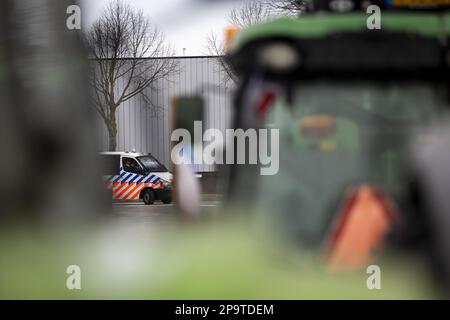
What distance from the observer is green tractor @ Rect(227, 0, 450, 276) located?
2.30 meters

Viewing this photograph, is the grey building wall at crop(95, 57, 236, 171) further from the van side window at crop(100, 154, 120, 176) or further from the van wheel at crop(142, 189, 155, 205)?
the van wheel at crop(142, 189, 155, 205)

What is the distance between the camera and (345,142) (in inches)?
92.1

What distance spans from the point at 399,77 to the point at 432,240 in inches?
22.0

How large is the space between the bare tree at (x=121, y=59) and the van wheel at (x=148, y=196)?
1.37 ft

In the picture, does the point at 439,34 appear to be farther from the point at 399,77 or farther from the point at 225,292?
the point at 225,292

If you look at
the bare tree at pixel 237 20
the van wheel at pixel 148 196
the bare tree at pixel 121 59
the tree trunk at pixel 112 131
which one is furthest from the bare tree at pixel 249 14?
the van wheel at pixel 148 196

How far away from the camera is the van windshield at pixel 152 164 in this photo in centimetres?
260

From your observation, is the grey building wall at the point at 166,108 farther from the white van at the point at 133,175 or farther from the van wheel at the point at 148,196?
the van wheel at the point at 148,196

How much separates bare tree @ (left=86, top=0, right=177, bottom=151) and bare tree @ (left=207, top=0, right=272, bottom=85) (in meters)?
0.17

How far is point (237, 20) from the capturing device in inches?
96.4

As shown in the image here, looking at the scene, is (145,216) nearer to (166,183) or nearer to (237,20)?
(166,183)

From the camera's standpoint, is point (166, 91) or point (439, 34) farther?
point (166, 91)

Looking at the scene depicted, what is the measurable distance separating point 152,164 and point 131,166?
113 millimetres

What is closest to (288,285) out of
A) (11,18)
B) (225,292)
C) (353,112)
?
(225,292)
